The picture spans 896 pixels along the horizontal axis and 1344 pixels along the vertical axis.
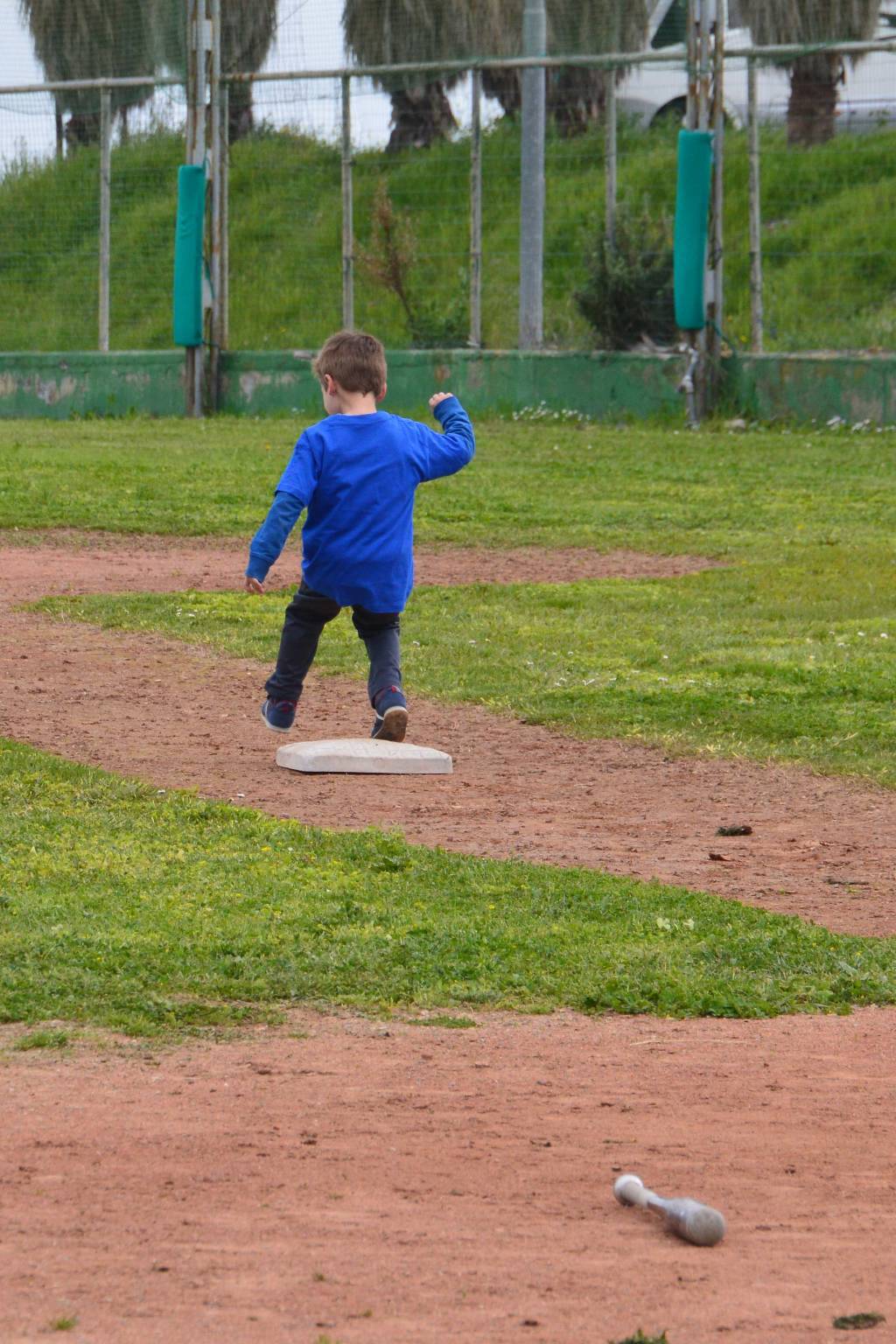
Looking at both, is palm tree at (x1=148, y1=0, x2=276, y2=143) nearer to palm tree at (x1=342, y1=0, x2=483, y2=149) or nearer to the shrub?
palm tree at (x1=342, y1=0, x2=483, y2=149)

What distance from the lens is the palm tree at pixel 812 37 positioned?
63.8 ft

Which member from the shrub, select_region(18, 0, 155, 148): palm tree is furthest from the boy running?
select_region(18, 0, 155, 148): palm tree

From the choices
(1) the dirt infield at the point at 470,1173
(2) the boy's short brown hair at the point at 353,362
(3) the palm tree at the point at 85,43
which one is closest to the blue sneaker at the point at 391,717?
(2) the boy's short brown hair at the point at 353,362

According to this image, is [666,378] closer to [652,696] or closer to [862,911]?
[652,696]

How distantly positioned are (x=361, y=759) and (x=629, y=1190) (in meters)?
3.59

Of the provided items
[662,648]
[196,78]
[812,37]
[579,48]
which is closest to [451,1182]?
[662,648]

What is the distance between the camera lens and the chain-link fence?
1959 centimetres

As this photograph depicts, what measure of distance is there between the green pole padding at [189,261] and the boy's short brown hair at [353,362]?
577 inches

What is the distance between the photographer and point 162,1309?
2.87 m

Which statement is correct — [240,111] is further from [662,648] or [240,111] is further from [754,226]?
[662,648]

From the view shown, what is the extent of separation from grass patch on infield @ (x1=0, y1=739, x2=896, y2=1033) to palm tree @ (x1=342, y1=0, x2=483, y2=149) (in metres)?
16.4

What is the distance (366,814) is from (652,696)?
214cm

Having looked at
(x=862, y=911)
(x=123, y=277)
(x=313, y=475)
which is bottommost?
(x=862, y=911)

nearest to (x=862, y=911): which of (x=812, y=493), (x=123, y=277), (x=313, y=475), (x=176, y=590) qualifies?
(x=313, y=475)
